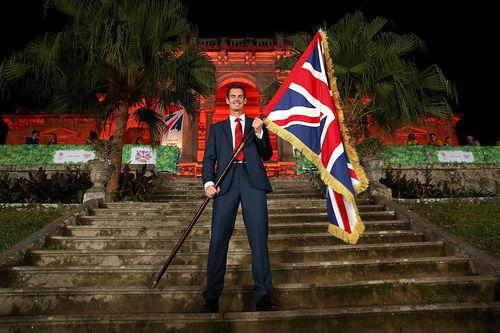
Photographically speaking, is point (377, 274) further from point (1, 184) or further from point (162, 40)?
point (1, 184)

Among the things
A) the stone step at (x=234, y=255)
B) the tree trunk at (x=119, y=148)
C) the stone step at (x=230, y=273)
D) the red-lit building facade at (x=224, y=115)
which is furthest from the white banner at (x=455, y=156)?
the tree trunk at (x=119, y=148)

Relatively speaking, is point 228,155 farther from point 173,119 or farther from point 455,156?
point 173,119

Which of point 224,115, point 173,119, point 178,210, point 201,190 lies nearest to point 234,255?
point 178,210

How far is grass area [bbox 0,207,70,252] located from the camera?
514cm

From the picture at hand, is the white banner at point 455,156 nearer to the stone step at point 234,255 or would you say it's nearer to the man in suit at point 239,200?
the stone step at point 234,255

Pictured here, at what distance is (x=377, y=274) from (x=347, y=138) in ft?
6.14

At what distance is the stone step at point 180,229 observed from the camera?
520 cm

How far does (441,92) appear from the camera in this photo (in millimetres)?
9375

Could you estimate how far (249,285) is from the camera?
3.51 metres

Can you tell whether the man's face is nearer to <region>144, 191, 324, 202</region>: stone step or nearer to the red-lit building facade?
<region>144, 191, 324, 202</region>: stone step

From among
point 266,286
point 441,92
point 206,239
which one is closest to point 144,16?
point 206,239

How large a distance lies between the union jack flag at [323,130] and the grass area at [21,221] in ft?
15.1

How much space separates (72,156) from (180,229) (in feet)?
27.0

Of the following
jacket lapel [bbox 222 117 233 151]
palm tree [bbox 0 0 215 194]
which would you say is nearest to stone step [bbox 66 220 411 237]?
jacket lapel [bbox 222 117 233 151]
